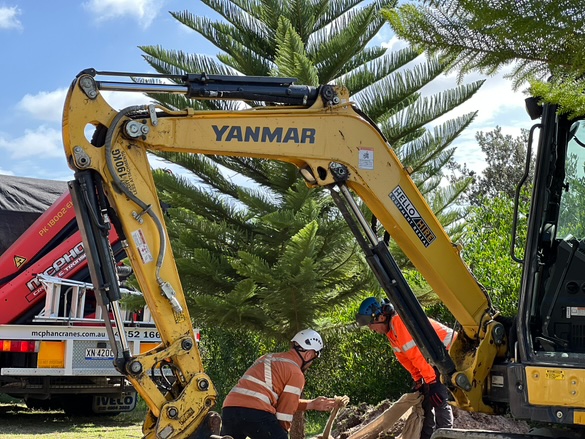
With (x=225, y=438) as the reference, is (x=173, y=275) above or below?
above

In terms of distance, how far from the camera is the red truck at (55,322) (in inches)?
427

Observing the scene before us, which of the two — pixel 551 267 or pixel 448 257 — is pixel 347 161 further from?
pixel 551 267

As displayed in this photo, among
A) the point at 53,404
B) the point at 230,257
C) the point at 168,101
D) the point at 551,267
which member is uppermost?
the point at 168,101

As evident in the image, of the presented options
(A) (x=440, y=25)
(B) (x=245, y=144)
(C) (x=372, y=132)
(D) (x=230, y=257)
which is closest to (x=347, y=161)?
(C) (x=372, y=132)

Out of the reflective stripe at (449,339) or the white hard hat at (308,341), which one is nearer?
the reflective stripe at (449,339)

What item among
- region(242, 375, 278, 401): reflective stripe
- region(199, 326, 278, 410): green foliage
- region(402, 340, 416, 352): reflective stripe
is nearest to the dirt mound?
region(402, 340, 416, 352): reflective stripe

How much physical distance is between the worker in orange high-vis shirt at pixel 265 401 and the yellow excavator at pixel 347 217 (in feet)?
3.30

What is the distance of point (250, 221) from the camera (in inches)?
450

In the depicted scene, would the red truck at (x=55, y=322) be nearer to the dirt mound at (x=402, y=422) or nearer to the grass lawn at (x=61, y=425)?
the grass lawn at (x=61, y=425)

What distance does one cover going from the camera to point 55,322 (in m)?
10.9

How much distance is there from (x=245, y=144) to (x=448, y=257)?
5.44 ft

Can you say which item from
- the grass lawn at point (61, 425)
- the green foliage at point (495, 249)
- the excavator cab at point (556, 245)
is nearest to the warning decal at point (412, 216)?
the excavator cab at point (556, 245)

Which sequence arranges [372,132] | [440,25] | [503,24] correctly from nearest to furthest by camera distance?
[503,24] < [440,25] < [372,132]

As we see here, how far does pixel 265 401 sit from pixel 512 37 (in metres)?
4.37
